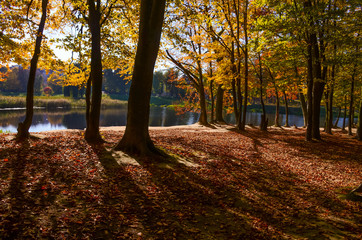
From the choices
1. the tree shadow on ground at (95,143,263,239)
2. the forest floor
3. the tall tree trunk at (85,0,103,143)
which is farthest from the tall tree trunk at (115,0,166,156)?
the tall tree trunk at (85,0,103,143)

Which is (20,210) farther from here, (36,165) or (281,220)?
(281,220)

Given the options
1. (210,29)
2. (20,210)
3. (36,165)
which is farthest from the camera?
(210,29)

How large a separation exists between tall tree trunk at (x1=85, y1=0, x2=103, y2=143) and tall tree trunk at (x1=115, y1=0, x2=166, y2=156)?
7.23 ft

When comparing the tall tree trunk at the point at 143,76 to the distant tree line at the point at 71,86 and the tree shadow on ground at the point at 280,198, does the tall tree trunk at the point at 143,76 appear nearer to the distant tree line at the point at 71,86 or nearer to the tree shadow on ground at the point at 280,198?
the tree shadow on ground at the point at 280,198

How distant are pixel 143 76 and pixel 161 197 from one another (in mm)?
4082

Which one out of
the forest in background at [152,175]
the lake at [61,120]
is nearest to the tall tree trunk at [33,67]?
A: the forest in background at [152,175]

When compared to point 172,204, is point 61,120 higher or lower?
lower

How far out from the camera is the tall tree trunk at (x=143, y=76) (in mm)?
7414

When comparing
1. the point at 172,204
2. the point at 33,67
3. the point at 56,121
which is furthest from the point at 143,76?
the point at 56,121

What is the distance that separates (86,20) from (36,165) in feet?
23.7

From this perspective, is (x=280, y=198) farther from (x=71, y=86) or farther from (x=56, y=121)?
(x=71, y=86)

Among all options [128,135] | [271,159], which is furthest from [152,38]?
[271,159]

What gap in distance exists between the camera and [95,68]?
9.27 meters

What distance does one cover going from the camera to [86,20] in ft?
33.7
